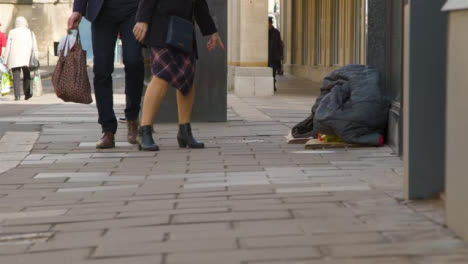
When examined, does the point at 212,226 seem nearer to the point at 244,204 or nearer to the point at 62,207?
the point at 244,204

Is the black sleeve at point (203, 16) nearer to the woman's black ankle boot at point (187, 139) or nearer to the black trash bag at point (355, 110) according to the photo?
the woman's black ankle boot at point (187, 139)

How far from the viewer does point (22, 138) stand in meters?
9.19

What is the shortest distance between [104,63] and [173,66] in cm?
66

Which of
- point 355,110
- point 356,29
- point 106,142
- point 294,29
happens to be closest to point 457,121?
point 355,110

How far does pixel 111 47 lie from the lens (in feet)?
26.6

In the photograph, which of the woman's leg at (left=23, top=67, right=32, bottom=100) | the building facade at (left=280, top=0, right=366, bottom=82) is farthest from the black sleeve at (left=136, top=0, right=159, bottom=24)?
the building facade at (left=280, top=0, right=366, bottom=82)

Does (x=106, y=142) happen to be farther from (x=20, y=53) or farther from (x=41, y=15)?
(x=41, y=15)

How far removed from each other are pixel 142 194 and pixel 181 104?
8.32ft

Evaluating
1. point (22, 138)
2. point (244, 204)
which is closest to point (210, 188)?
point (244, 204)

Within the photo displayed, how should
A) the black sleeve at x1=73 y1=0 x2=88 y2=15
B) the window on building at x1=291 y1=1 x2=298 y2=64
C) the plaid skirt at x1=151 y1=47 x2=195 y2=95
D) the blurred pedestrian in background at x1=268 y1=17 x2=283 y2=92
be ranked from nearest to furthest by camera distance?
the plaid skirt at x1=151 y1=47 x2=195 y2=95 → the black sleeve at x1=73 y1=0 x2=88 y2=15 → the blurred pedestrian in background at x1=268 y1=17 x2=283 y2=92 → the window on building at x1=291 y1=1 x2=298 y2=64

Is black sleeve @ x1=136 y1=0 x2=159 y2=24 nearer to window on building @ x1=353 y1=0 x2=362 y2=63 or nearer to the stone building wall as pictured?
window on building @ x1=353 y1=0 x2=362 y2=63

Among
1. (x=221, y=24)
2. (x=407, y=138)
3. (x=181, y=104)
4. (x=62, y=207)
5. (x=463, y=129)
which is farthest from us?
(x=221, y=24)

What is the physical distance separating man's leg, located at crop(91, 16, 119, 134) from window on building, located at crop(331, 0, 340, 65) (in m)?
19.1

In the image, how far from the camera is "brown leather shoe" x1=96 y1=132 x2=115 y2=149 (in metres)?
8.03
